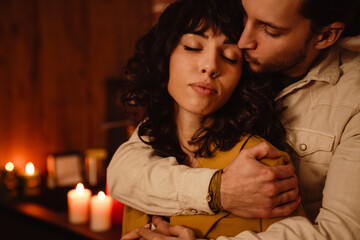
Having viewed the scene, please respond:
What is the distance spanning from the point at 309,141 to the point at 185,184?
48 centimetres

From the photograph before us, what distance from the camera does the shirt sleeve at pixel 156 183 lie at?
3.58 ft

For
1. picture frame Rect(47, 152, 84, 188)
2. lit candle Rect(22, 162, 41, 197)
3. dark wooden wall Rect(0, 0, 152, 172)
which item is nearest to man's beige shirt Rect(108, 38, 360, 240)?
lit candle Rect(22, 162, 41, 197)

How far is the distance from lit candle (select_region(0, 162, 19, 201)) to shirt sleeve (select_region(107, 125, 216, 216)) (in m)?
1.42

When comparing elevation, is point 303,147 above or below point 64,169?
above

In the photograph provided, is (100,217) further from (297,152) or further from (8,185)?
(297,152)

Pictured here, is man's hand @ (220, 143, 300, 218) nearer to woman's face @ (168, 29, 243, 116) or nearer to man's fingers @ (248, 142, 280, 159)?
man's fingers @ (248, 142, 280, 159)

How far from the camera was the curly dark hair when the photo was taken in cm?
121

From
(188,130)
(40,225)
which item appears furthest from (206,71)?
(40,225)

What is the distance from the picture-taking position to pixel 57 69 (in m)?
3.04

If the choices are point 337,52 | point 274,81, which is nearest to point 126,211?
point 274,81

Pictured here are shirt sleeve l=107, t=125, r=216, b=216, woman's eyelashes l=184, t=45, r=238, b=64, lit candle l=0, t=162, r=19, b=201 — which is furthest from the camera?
lit candle l=0, t=162, r=19, b=201

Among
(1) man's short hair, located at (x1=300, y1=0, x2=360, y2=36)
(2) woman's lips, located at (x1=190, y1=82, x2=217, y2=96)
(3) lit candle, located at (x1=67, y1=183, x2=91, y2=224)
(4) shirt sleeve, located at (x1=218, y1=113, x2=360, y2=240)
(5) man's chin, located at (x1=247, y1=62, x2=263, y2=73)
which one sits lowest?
(3) lit candle, located at (x1=67, y1=183, x2=91, y2=224)

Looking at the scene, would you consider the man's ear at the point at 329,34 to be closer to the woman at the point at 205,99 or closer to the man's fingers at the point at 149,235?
the woman at the point at 205,99

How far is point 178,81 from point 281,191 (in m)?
0.51
